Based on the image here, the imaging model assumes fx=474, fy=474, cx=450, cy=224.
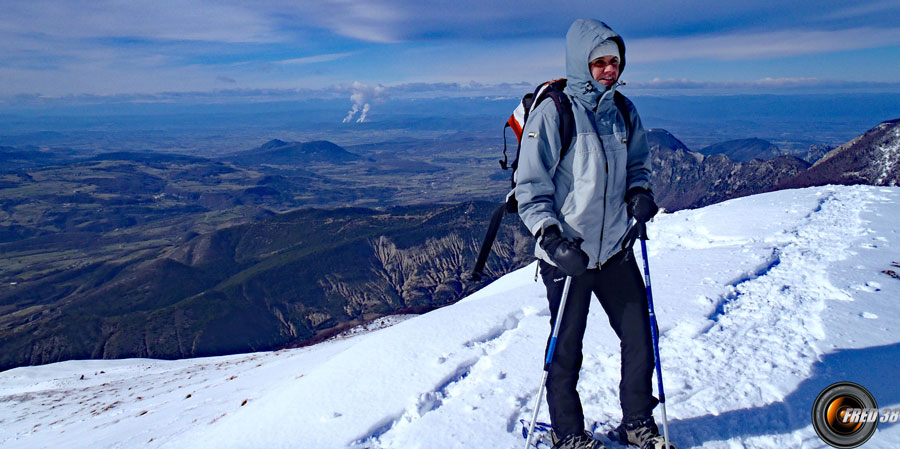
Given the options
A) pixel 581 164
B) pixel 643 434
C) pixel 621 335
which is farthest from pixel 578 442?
pixel 581 164

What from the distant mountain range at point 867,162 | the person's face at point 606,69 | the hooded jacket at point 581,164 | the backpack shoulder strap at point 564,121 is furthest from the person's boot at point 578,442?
the distant mountain range at point 867,162

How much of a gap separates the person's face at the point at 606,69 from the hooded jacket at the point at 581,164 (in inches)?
2.5

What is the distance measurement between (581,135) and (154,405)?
1591 centimetres

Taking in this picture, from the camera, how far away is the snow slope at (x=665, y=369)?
5.79 m

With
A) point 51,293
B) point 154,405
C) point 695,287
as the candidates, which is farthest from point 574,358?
point 51,293

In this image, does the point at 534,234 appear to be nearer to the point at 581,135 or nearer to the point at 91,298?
the point at 581,135

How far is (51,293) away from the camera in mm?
171500

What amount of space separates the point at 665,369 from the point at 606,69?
4477mm

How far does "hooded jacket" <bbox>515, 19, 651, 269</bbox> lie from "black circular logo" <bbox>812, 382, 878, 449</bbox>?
286 centimetres

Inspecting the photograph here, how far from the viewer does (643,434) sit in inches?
197

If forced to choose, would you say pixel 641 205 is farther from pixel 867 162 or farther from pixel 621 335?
pixel 867 162

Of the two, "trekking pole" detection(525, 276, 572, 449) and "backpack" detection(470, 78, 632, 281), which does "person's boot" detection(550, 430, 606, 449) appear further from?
"backpack" detection(470, 78, 632, 281)

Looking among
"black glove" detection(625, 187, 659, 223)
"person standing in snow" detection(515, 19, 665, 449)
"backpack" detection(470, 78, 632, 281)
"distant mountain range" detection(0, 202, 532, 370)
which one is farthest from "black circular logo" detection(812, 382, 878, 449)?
"distant mountain range" detection(0, 202, 532, 370)

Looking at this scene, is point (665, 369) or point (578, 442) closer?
point (578, 442)
